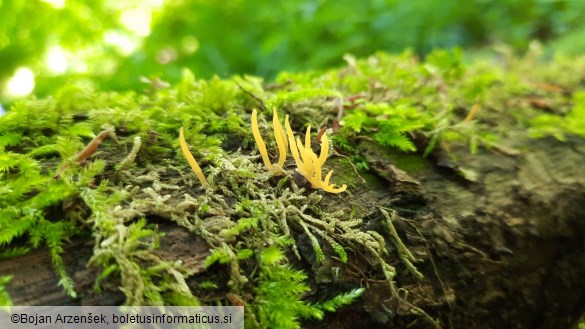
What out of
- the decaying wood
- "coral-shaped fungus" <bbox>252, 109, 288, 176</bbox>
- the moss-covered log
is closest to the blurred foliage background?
the moss-covered log

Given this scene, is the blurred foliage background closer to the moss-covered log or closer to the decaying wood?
the moss-covered log

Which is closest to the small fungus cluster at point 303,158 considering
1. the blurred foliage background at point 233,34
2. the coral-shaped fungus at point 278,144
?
the coral-shaped fungus at point 278,144

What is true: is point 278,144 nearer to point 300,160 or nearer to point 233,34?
point 300,160

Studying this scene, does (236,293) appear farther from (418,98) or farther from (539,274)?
(418,98)

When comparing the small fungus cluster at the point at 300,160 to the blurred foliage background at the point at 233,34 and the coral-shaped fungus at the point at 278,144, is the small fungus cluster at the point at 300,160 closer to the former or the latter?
the coral-shaped fungus at the point at 278,144

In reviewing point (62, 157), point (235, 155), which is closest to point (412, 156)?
point (235, 155)
